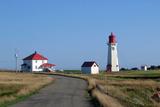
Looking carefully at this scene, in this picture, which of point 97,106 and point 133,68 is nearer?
point 97,106

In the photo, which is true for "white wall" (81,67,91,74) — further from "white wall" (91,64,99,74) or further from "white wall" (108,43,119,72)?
"white wall" (108,43,119,72)

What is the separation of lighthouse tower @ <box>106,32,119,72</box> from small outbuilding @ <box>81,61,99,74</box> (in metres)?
3.21

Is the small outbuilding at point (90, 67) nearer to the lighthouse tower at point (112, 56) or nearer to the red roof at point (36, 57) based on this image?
the lighthouse tower at point (112, 56)

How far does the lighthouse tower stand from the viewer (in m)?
121

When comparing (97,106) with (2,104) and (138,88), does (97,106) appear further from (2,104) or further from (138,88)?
(138,88)

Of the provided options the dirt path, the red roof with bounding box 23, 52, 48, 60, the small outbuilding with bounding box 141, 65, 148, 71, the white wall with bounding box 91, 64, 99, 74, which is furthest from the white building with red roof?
the dirt path

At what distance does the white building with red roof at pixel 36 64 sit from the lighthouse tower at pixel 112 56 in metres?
16.6

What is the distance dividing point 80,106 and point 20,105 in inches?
141

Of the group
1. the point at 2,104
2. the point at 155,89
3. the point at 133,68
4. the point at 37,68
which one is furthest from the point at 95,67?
the point at 2,104

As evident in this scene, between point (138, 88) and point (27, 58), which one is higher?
point (27, 58)

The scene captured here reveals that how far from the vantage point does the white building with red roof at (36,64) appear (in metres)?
130

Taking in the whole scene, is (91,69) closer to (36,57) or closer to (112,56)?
(112,56)

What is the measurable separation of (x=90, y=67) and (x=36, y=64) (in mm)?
17598

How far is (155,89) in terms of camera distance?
54.0m
